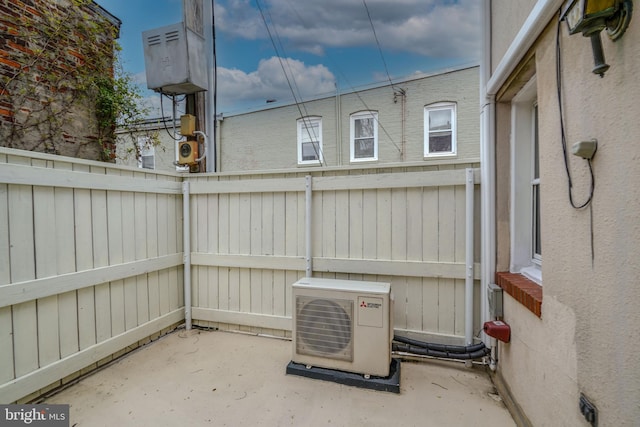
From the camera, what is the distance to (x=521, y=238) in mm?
1981

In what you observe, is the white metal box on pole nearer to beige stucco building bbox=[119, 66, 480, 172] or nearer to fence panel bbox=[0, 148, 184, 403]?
fence panel bbox=[0, 148, 184, 403]

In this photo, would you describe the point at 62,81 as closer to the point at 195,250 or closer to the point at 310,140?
the point at 195,250

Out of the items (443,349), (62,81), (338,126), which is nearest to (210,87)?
(62,81)

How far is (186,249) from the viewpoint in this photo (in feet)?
10.0

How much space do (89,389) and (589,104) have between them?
10.3 feet

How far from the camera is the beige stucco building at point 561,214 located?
89 centimetres

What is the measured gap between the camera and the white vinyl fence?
188cm

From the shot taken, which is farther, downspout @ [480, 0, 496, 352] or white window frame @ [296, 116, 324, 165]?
white window frame @ [296, 116, 324, 165]

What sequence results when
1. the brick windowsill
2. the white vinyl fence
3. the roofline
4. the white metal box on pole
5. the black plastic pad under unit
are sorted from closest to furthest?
1. the brick windowsill
2. the white vinyl fence
3. the black plastic pad under unit
4. the white metal box on pole
5. the roofline

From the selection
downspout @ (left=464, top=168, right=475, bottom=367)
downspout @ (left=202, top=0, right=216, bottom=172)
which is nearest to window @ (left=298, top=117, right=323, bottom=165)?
downspout @ (left=202, top=0, right=216, bottom=172)

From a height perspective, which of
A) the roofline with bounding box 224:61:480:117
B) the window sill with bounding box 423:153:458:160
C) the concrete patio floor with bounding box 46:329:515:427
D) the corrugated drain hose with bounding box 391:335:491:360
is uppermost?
the roofline with bounding box 224:61:480:117

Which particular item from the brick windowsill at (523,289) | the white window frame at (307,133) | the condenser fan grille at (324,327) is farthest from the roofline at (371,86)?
the condenser fan grille at (324,327)

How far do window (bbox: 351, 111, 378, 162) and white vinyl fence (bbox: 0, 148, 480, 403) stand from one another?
3.51m

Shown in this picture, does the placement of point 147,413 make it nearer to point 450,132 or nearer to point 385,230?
point 385,230
